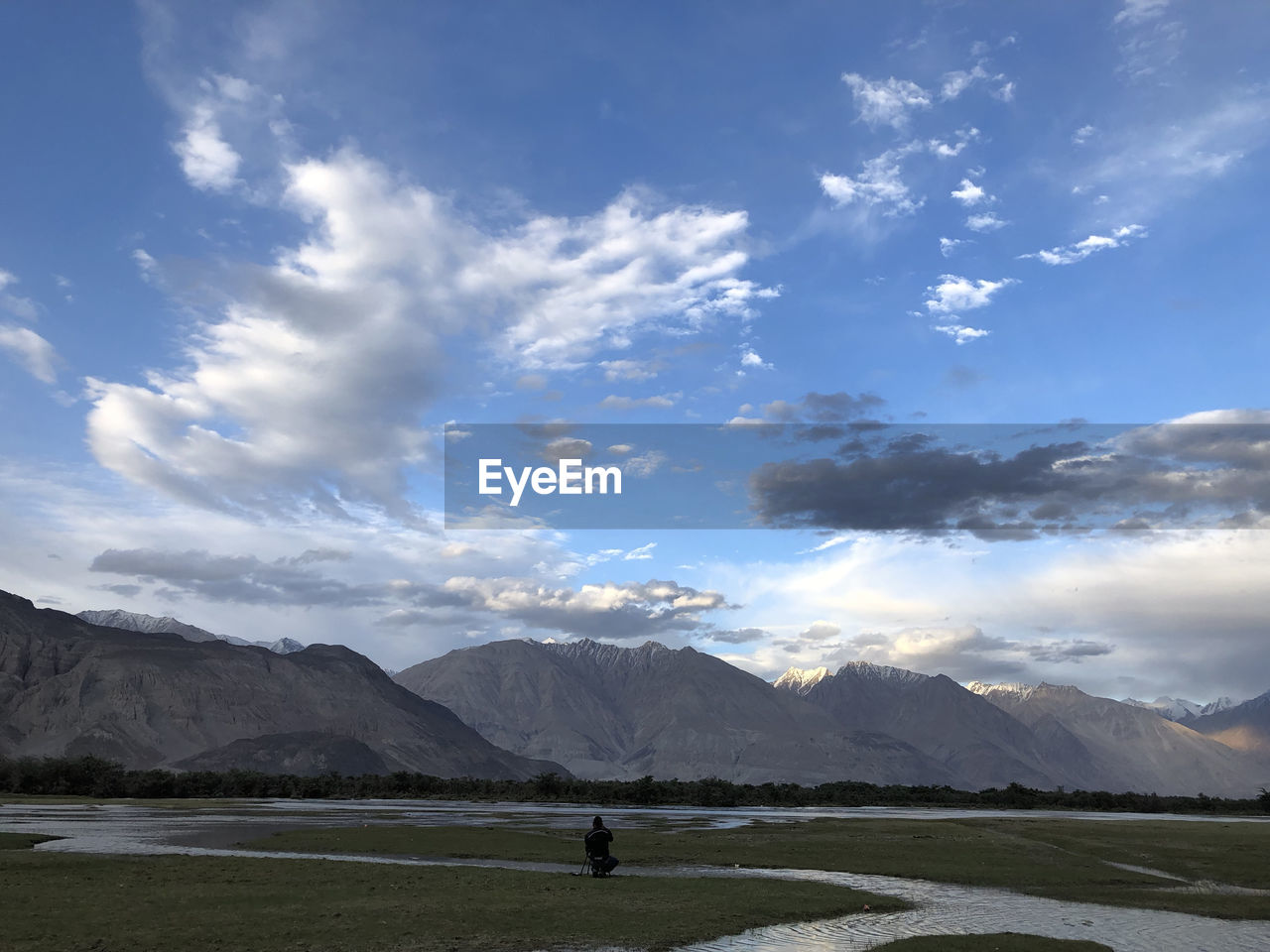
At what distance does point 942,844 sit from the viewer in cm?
6291

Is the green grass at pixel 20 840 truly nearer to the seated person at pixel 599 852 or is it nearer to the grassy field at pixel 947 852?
the grassy field at pixel 947 852

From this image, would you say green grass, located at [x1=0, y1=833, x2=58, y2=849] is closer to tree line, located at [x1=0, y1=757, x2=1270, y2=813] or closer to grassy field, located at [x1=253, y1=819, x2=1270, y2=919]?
grassy field, located at [x1=253, y1=819, x2=1270, y2=919]

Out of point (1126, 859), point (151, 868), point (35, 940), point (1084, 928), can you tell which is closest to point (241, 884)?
point (151, 868)

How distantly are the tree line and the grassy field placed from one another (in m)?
91.7

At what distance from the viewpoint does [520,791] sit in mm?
179000

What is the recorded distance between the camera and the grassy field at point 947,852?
139ft

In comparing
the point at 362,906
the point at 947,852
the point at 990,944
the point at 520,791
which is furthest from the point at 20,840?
the point at 520,791

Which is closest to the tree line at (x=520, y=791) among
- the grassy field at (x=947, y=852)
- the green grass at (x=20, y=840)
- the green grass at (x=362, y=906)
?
the grassy field at (x=947, y=852)

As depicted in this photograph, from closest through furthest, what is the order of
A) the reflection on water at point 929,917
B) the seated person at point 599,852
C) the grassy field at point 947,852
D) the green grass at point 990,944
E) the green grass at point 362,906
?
the green grass at point 362,906
the green grass at point 990,944
the reflection on water at point 929,917
the seated person at point 599,852
the grassy field at point 947,852

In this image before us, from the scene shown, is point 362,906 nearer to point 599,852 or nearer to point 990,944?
point 599,852

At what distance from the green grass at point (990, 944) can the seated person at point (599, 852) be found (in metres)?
16.3

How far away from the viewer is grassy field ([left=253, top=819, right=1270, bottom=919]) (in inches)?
1671

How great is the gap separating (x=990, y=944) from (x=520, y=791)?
163 metres

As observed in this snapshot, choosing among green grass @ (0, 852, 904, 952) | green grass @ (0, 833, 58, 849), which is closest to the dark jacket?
green grass @ (0, 852, 904, 952)
